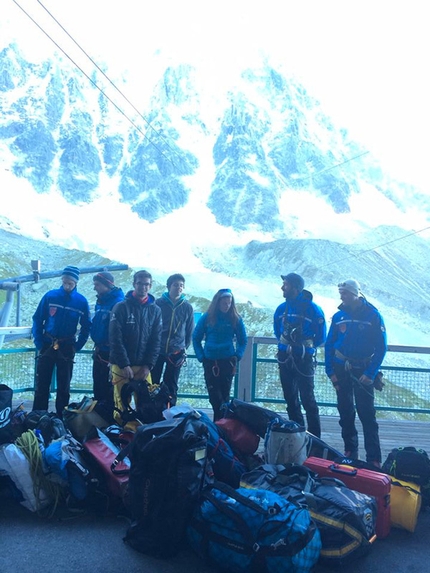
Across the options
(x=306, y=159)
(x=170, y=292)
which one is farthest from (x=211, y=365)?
(x=306, y=159)

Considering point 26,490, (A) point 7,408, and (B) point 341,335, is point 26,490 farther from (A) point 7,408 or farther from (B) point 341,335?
(B) point 341,335

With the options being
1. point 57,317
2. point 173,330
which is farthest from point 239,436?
point 57,317

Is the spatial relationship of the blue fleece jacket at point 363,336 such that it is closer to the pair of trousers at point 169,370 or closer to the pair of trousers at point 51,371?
the pair of trousers at point 169,370

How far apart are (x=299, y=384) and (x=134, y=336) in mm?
1696

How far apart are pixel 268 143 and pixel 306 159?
539 inches

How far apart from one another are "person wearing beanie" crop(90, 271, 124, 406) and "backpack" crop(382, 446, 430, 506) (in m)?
2.89

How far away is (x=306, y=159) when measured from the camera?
14325 cm

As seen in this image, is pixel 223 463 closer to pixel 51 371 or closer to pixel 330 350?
pixel 330 350

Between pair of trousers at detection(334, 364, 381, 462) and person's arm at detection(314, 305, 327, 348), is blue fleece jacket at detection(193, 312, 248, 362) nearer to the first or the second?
person's arm at detection(314, 305, 327, 348)

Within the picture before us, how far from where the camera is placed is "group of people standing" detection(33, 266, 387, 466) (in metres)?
4.62

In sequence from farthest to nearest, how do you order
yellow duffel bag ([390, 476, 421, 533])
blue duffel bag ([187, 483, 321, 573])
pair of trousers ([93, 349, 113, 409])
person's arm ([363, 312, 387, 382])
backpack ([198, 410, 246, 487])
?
pair of trousers ([93, 349, 113, 409])
person's arm ([363, 312, 387, 382])
backpack ([198, 410, 246, 487])
yellow duffel bag ([390, 476, 421, 533])
blue duffel bag ([187, 483, 321, 573])

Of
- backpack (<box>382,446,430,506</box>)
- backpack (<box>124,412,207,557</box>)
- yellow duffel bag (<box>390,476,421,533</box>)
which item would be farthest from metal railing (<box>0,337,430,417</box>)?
backpack (<box>124,412,207,557</box>)

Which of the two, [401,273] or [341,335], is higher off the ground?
[401,273]

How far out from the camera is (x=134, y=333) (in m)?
4.74
